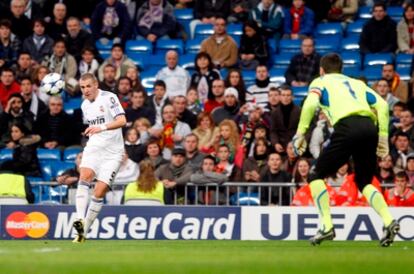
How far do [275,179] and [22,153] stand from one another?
15.5 ft

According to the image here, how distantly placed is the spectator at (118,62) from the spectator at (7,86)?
166 centimetres

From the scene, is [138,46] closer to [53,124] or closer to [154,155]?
[53,124]

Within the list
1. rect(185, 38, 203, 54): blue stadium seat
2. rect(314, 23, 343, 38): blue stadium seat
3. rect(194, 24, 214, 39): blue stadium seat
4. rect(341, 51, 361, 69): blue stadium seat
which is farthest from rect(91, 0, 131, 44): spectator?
rect(341, 51, 361, 69): blue stadium seat

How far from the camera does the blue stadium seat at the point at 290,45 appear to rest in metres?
25.6

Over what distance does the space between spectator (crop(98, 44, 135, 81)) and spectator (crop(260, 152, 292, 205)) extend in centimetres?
478

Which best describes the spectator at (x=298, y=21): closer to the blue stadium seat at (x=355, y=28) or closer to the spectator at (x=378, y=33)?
the blue stadium seat at (x=355, y=28)

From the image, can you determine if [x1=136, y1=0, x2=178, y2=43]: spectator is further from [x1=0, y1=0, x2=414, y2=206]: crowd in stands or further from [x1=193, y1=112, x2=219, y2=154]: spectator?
[x1=193, y1=112, x2=219, y2=154]: spectator

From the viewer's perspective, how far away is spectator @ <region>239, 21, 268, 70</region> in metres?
24.9

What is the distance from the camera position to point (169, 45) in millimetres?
26297

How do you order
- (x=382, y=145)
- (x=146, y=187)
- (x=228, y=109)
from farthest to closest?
(x=228, y=109)
(x=146, y=187)
(x=382, y=145)

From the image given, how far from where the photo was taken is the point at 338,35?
25.9m

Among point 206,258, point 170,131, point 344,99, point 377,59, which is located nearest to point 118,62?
point 170,131

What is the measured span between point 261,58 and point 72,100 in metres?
3.80

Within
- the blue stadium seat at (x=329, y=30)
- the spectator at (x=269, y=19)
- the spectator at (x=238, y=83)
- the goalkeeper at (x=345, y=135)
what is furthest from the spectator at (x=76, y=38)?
the goalkeeper at (x=345, y=135)
